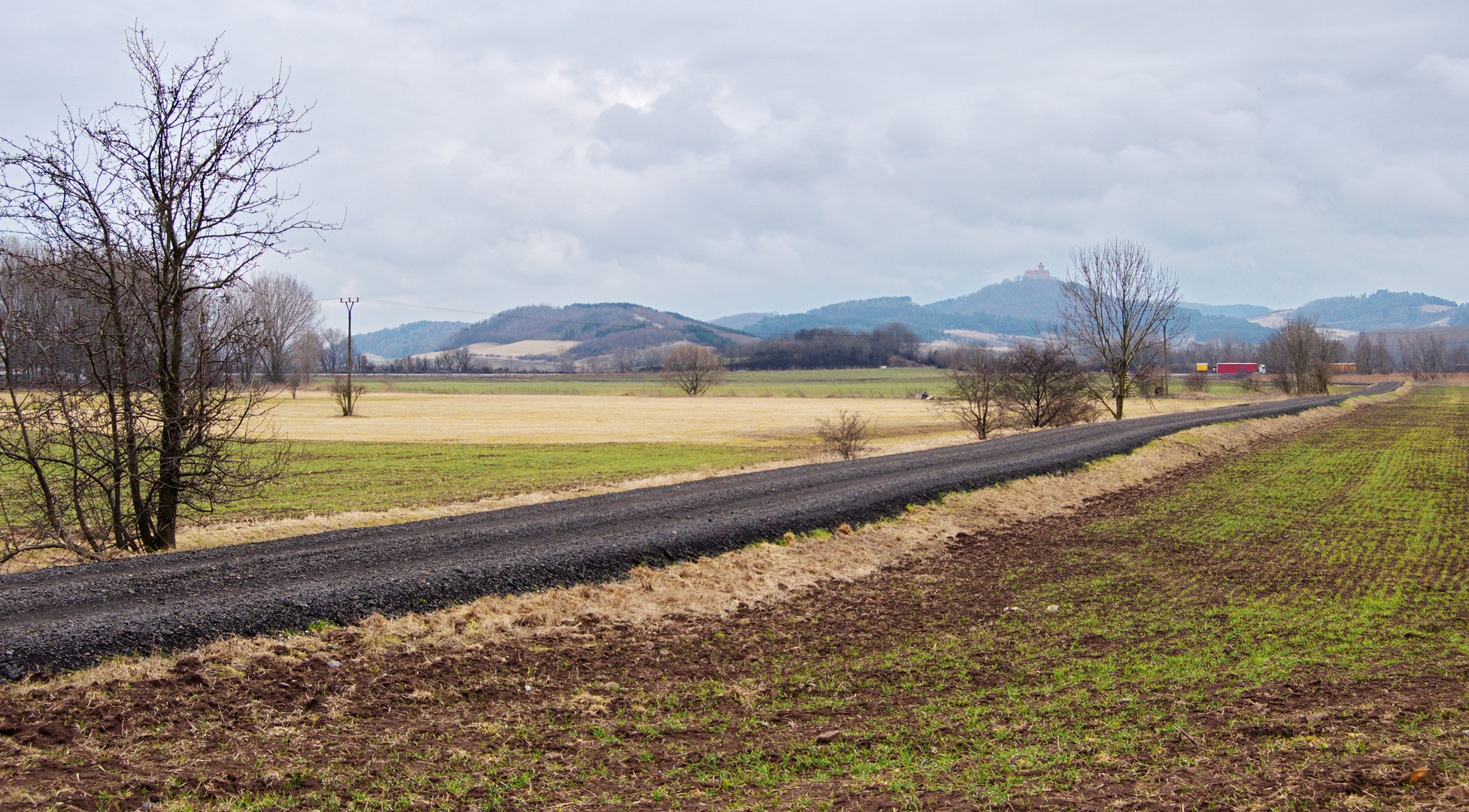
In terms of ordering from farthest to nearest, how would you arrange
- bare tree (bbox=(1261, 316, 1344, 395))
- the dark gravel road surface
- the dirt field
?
bare tree (bbox=(1261, 316, 1344, 395)) < the dark gravel road surface < the dirt field

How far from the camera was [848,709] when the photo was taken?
21.6 ft

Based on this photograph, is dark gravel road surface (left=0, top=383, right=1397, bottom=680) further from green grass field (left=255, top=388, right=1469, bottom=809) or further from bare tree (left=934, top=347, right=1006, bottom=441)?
bare tree (left=934, top=347, right=1006, bottom=441)

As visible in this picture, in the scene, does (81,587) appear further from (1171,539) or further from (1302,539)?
(1302,539)

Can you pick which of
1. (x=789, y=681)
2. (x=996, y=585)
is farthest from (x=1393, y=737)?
(x=996, y=585)

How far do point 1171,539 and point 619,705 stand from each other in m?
10.8

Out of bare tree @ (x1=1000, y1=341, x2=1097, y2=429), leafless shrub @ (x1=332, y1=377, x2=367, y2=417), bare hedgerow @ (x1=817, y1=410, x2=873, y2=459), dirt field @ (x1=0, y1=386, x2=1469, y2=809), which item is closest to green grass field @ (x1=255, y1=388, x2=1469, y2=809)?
dirt field @ (x1=0, y1=386, x2=1469, y2=809)

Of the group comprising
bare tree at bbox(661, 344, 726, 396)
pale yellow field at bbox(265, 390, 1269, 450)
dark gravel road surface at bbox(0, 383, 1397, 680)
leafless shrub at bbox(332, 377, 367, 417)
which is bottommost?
pale yellow field at bbox(265, 390, 1269, 450)

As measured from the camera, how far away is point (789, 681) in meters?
7.26

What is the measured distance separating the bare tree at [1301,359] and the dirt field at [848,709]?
9420 cm

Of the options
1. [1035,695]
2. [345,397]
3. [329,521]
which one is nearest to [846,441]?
[329,521]

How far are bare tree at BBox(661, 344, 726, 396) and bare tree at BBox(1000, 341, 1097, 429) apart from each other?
238 feet

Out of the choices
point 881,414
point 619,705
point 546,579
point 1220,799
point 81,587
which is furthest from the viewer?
point 881,414

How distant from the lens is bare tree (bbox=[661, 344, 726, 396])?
11250cm

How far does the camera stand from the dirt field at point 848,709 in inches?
A: 197
